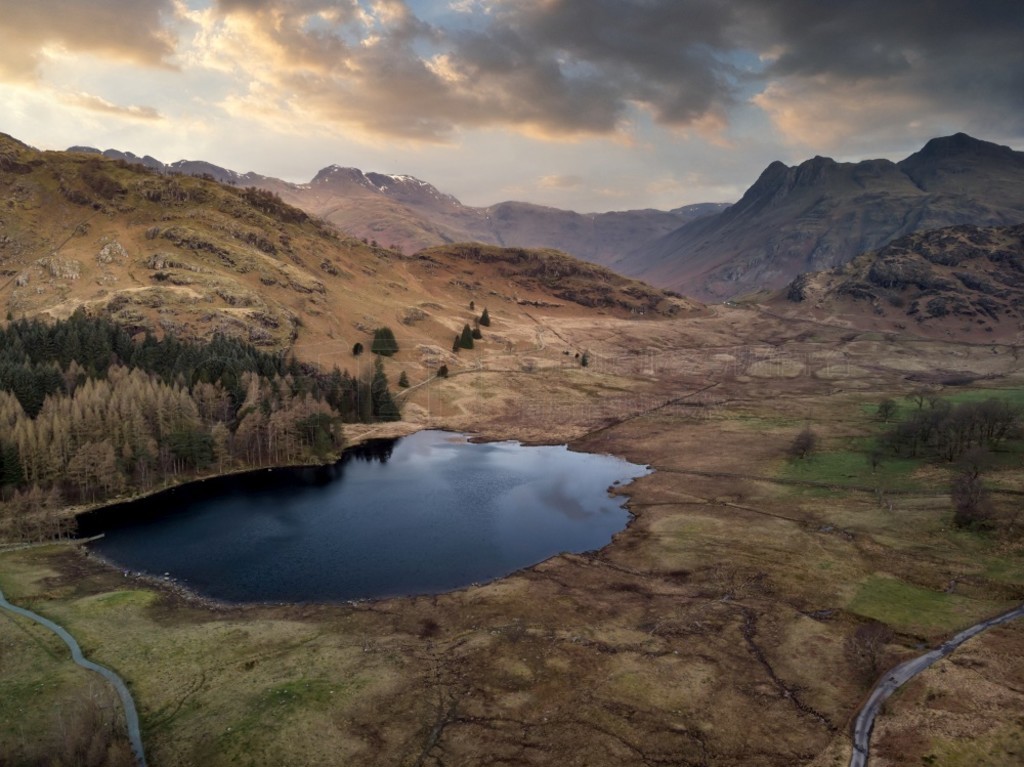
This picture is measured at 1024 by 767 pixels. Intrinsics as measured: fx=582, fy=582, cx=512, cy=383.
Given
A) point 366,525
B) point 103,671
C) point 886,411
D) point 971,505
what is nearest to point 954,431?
point 886,411

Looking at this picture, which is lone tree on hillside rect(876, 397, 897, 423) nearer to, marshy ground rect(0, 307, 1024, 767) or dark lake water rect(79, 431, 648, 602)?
marshy ground rect(0, 307, 1024, 767)

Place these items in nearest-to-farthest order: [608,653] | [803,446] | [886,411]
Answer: [608,653]
[803,446]
[886,411]

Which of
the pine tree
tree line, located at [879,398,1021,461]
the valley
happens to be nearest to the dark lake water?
the valley

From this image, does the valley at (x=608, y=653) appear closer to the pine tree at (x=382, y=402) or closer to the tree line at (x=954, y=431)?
the tree line at (x=954, y=431)

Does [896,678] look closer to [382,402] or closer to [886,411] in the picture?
[886,411]

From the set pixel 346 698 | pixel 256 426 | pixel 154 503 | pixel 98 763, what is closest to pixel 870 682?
pixel 346 698

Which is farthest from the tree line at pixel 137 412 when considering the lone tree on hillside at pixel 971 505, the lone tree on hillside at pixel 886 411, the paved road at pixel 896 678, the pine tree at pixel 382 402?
the lone tree on hillside at pixel 886 411
